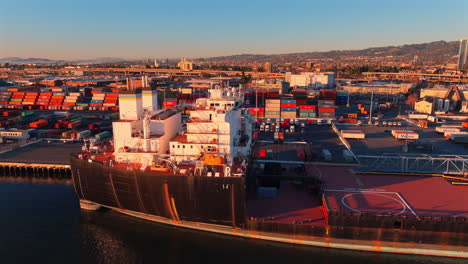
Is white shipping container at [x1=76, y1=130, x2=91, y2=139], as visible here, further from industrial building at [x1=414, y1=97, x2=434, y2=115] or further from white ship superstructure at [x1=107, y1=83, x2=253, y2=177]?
industrial building at [x1=414, y1=97, x2=434, y2=115]

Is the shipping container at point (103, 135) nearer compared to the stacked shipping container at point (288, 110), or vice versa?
the shipping container at point (103, 135)

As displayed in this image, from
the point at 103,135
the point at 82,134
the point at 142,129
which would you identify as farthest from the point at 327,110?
the point at 82,134

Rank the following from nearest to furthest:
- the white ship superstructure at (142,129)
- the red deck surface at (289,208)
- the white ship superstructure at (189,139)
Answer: the red deck surface at (289,208)
the white ship superstructure at (189,139)
the white ship superstructure at (142,129)

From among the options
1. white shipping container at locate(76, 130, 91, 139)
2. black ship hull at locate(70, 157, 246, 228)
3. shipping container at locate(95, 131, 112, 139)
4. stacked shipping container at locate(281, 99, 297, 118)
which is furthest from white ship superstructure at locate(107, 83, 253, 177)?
stacked shipping container at locate(281, 99, 297, 118)

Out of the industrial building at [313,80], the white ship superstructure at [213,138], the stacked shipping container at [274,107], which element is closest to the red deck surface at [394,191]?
the white ship superstructure at [213,138]

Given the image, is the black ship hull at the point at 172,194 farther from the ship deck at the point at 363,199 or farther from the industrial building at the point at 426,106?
the industrial building at the point at 426,106

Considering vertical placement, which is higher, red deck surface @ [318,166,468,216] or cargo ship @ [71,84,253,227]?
cargo ship @ [71,84,253,227]
